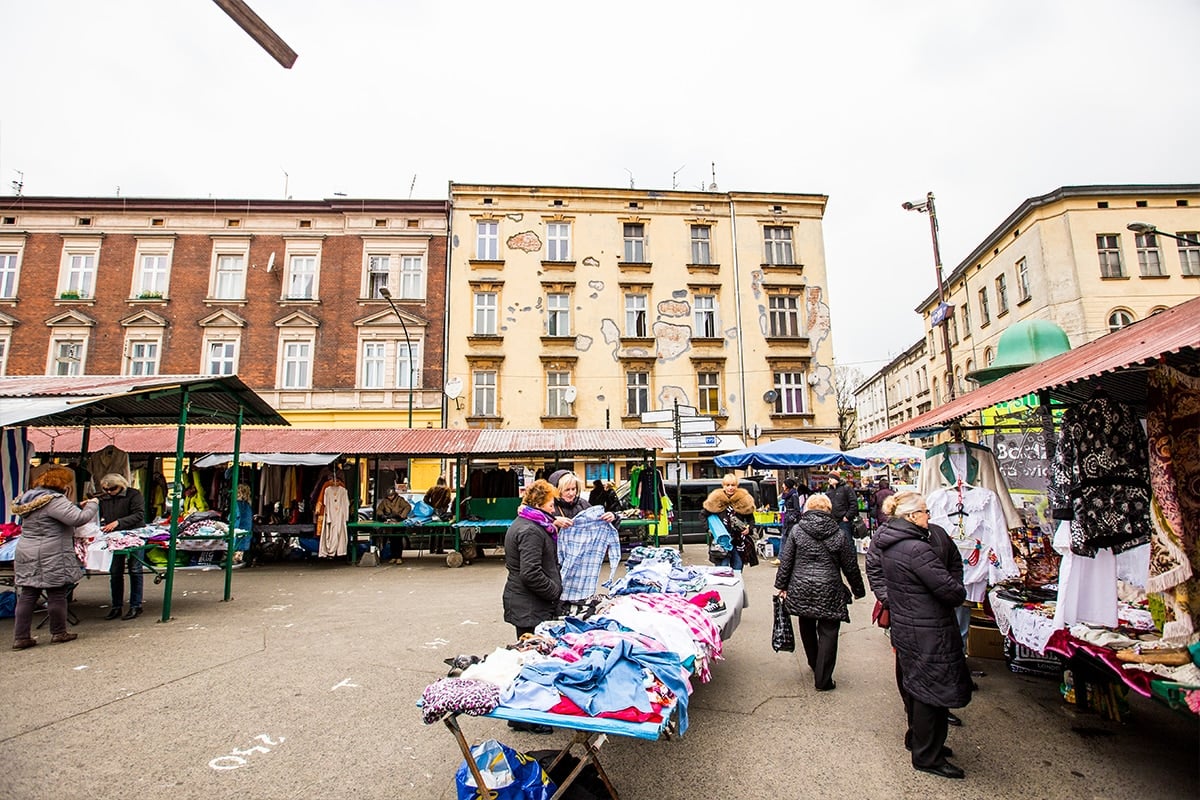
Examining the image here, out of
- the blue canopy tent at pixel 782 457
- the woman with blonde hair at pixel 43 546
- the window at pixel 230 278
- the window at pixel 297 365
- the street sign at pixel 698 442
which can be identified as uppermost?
the window at pixel 230 278

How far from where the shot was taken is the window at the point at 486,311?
2602 centimetres

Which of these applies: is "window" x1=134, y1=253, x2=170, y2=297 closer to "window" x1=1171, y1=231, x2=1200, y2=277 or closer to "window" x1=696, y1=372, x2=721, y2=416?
"window" x1=696, y1=372, x2=721, y2=416

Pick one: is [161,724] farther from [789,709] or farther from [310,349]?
[310,349]

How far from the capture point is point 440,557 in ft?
51.0

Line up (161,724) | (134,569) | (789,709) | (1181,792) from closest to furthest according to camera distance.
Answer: (1181,792) < (161,724) < (789,709) < (134,569)

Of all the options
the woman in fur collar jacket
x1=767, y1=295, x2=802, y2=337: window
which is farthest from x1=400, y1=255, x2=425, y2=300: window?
the woman in fur collar jacket

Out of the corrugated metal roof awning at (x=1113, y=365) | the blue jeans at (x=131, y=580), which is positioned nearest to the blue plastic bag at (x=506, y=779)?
the corrugated metal roof awning at (x=1113, y=365)

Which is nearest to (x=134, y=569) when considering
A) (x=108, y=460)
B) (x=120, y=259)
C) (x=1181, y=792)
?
(x=108, y=460)

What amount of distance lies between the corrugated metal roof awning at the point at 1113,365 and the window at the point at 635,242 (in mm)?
21511

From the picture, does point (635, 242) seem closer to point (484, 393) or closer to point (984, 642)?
point (484, 393)

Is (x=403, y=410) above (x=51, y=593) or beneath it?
above

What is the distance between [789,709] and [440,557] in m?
12.0

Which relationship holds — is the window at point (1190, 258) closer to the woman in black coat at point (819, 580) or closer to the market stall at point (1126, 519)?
the market stall at point (1126, 519)

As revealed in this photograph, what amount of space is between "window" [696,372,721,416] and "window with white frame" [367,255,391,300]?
1421 centimetres
